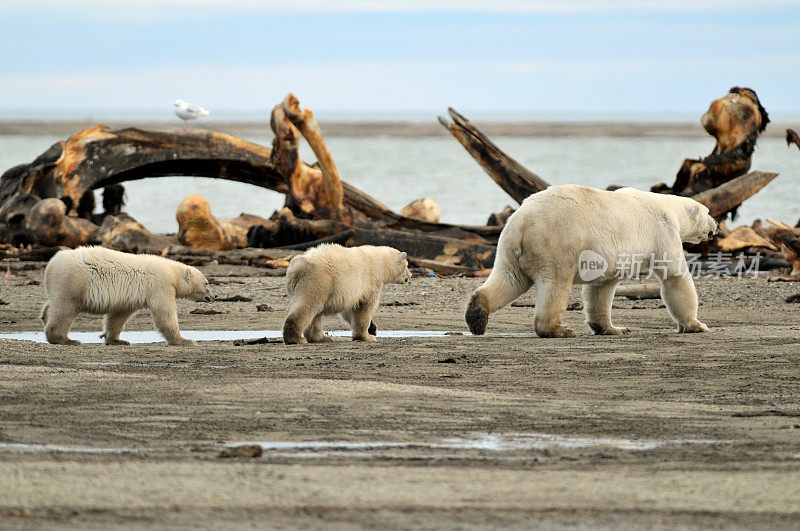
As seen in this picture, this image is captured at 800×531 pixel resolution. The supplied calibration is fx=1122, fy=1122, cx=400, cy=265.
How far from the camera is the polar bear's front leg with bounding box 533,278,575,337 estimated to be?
10156mm

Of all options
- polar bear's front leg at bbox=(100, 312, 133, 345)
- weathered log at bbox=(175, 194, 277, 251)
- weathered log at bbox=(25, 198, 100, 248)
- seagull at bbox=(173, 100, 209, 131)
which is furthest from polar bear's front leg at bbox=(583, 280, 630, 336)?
seagull at bbox=(173, 100, 209, 131)

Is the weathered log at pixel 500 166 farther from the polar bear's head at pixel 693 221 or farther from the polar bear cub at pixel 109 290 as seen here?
the polar bear cub at pixel 109 290

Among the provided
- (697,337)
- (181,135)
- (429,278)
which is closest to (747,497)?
(697,337)

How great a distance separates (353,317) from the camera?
10195mm

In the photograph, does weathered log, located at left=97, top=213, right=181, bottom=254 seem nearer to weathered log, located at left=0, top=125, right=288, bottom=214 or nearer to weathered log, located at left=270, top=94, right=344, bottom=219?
weathered log, located at left=0, top=125, right=288, bottom=214

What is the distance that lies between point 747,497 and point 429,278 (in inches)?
433

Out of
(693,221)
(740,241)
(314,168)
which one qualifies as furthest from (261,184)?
(693,221)

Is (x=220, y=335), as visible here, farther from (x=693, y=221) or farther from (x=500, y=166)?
(x=500, y=166)

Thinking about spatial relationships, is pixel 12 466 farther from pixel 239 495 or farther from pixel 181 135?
pixel 181 135

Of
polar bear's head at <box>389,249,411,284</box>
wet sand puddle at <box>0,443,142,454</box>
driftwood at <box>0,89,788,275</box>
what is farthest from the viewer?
driftwood at <box>0,89,788,275</box>

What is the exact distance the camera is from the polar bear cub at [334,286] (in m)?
9.55

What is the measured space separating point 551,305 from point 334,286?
202 cm

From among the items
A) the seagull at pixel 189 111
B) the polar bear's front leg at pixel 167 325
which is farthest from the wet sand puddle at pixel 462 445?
the seagull at pixel 189 111

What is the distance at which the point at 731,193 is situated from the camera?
16.5 m
